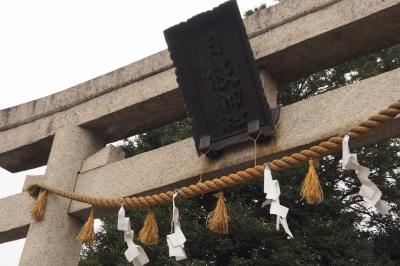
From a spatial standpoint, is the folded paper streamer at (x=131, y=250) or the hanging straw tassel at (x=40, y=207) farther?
the hanging straw tassel at (x=40, y=207)

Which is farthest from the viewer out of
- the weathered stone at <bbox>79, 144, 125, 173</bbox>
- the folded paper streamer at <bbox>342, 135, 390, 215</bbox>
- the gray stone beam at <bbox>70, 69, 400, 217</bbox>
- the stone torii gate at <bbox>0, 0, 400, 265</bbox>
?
the weathered stone at <bbox>79, 144, 125, 173</bbox>

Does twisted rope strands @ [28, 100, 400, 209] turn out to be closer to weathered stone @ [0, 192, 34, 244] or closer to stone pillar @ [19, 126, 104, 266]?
stone pillar @ [19, 126, 104, 266]

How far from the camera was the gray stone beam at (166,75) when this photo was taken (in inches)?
114

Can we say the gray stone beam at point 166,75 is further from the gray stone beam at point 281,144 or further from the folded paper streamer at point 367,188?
the folded paper streamer at point 367,188

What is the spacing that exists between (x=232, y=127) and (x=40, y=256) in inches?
68.5

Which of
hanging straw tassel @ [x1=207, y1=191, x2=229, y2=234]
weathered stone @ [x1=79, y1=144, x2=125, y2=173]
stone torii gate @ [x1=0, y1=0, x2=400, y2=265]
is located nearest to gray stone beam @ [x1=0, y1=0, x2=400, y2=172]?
stone torii gate @ [x1=0, y1=0, x2=400, y2=265]

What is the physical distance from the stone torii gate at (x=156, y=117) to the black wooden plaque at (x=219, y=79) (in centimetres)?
14

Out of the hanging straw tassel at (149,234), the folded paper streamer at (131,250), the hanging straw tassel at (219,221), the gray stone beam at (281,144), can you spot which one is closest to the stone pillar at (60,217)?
the gray stone beam at (281,144)

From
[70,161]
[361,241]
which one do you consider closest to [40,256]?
[70,161]

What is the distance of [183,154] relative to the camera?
10.3 ft

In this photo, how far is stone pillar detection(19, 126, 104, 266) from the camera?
3355mm

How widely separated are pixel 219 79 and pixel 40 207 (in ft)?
5.60

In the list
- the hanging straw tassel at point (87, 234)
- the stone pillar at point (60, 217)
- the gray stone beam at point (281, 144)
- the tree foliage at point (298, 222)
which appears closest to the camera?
the gray stone beam at point (281, 144)

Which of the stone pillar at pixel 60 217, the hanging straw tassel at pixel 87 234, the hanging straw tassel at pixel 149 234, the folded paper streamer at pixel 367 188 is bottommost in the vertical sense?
the folded paper streamer at pixel 367 188
